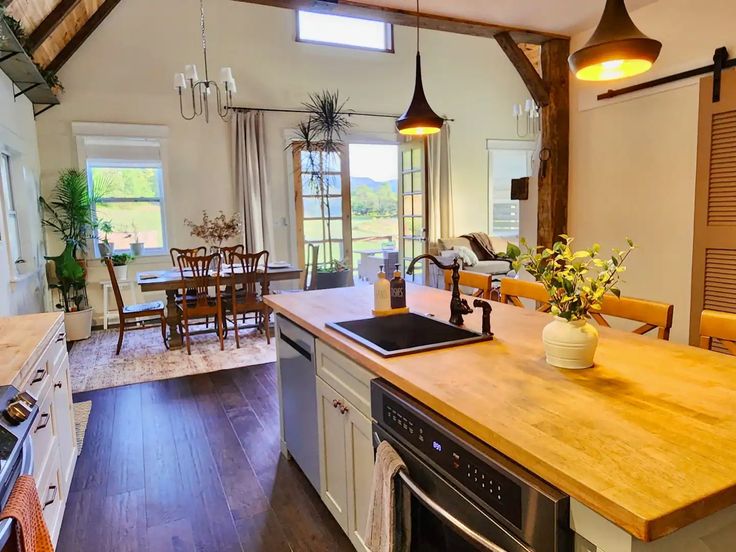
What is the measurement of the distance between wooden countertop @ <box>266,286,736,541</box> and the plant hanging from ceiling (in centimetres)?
474

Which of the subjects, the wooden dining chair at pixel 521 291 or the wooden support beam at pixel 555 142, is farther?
the wooden support beam at pixel 555 142

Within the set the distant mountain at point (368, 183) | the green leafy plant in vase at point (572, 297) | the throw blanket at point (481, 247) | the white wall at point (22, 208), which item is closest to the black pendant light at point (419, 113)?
the green leafy plant in vase at point (572, 297)

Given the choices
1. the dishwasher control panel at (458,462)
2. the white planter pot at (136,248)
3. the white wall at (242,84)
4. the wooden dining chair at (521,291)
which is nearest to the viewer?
the dishwasher control panel at (458,462)

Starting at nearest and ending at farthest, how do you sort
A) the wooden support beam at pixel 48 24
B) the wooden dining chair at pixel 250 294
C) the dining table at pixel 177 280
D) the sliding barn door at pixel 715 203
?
the sliding barn door at pixel 715 203, the wooden support beam at pixel 48 24, the dining table at pixel 177 280, the wooden dining chair at pixel 250 294

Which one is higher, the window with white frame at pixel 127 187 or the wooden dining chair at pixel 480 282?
the window with white frame at pixel 127 187

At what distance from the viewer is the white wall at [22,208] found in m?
4.01

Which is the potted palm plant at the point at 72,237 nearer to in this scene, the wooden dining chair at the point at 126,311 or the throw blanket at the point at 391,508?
the wooden dining chair at the point at 126,311

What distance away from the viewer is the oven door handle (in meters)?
0.97

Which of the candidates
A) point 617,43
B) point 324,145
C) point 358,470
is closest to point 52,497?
point 358,470

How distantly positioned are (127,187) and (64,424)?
171 inches

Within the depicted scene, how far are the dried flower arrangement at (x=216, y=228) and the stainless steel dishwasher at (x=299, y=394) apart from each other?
11.5ft

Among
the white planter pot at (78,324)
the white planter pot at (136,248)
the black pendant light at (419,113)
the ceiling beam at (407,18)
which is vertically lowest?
the white planter pot at (78,324)

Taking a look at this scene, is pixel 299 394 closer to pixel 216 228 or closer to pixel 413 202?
pixel 216 228

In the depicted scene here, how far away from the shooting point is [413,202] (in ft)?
24.2
